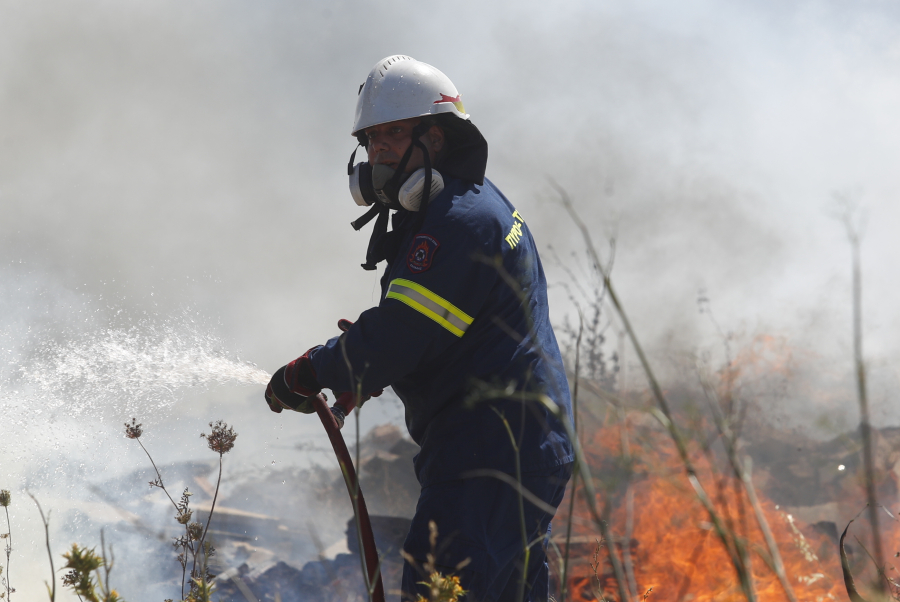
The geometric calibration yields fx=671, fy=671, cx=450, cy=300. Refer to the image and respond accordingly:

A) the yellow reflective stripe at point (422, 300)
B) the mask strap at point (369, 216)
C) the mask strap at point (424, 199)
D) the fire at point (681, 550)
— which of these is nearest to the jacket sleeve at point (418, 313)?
the yellow reflective stripe at point (422, 300)

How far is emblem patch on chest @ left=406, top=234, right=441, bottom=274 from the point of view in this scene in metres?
2.47

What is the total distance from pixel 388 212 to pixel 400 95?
1.72ft

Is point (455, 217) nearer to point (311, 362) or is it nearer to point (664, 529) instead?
point (311, 362)

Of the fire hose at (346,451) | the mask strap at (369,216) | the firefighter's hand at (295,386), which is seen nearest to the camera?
the fire hose at (346,451)

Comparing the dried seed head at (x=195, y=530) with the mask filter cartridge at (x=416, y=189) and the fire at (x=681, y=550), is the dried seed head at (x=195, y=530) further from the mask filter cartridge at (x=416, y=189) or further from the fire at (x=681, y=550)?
the fire at (x=681, y=550)

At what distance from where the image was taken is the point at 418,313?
2.44 metres

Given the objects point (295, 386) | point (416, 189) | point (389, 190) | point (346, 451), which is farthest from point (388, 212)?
point (346, 451)

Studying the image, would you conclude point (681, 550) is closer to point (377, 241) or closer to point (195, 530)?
point (377, 241)

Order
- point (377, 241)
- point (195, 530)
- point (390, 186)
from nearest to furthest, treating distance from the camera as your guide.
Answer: point (195, 530) < point (390, 186) < point (377, 241)

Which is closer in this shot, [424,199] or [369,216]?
[424,199]

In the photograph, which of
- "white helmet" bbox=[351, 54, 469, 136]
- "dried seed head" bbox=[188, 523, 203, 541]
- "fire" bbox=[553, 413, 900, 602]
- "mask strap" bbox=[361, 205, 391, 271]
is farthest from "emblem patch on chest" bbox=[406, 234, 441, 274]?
"fire" bbox=[553, 413, 900, 602]

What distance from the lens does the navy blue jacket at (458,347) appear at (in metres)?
2.45

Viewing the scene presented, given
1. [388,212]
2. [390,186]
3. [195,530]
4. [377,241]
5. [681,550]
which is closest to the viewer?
[195,530]

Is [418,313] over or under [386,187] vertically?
under
